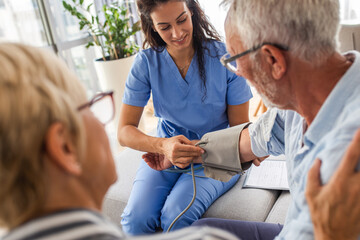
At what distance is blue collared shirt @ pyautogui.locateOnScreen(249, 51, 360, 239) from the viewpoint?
2.25ft

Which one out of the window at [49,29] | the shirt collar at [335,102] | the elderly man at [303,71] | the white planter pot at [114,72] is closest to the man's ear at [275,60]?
the elderly man at [303,71]

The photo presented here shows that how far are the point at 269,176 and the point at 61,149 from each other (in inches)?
49.0

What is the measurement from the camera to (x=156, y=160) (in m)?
1.55

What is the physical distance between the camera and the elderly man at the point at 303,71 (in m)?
0.75

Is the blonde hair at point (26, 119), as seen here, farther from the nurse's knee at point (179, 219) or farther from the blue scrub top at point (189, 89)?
the blue scrub top at point (189, 89)

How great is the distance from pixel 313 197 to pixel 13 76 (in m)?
0.60

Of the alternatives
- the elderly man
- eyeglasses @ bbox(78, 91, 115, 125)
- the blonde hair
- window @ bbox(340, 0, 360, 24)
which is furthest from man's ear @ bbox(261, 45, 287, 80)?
window @ bbox(340, 0, 360, 24)

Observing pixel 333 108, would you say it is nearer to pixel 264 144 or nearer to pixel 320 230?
pixel 320 230

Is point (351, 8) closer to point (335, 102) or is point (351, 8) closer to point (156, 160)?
point (156, 160)

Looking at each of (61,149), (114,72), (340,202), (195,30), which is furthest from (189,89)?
(114,72)

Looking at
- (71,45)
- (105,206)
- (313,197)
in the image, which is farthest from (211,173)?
(71,45)

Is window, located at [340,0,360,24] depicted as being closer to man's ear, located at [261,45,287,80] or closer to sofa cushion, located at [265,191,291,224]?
sofa cushion, located at [265,191,291,224]

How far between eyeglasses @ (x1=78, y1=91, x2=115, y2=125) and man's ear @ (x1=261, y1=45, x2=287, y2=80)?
1.30 feet

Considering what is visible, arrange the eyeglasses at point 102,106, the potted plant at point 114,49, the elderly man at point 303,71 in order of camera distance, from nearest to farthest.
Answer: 1. the eyeglasses at point 102,106
2. the elderly man at point 303,71
3. the potted plant at point 114,49
